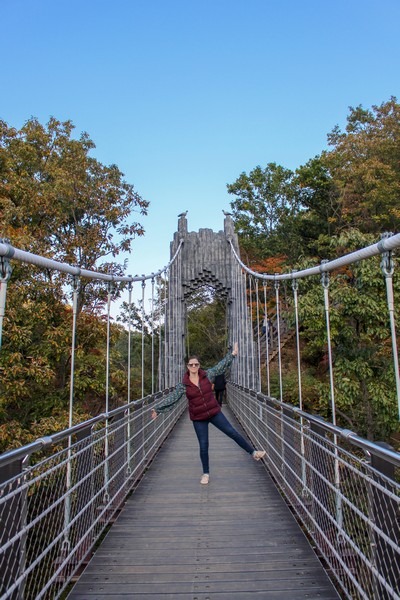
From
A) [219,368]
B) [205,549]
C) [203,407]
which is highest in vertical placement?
[219,368]

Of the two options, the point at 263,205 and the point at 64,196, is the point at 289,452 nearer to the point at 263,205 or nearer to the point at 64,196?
the point at 64,196

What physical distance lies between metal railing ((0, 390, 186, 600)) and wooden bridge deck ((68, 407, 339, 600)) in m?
0.14

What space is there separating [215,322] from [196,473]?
16223 millimetres

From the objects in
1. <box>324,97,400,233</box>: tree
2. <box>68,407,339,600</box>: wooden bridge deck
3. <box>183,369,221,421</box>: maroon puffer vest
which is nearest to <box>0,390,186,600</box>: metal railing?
<box>68,407,339,600</box>: wooden bridge deck

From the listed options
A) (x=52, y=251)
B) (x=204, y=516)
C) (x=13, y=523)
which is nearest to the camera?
(x=13, y=523)

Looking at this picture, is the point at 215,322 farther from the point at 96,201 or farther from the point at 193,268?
the point at 96,201

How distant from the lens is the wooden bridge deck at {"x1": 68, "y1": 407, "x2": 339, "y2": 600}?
204 cm

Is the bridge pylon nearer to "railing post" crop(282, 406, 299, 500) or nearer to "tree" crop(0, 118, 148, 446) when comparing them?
"tree" crop(0, 118, 148, 446)

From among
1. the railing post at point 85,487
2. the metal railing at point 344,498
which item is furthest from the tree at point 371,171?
the railing post at point 85,487

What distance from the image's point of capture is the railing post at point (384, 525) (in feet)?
5.24

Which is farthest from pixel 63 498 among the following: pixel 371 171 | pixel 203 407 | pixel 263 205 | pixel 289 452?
pixel 263 205

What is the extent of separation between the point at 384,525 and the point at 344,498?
0.33 meters

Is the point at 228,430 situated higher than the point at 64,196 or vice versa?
the point at 64,196

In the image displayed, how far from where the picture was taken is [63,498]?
2.04m
